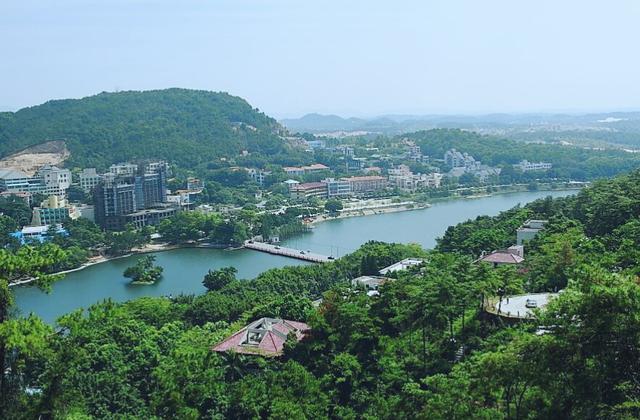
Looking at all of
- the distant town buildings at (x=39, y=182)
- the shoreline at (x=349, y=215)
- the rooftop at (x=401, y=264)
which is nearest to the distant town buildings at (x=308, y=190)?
the shoreline at (x=349, y=215)

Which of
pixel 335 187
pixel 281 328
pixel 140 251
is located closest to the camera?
pixel 281 328

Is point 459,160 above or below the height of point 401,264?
above

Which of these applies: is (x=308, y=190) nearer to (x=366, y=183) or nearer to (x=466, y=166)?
(x=366, y=183)

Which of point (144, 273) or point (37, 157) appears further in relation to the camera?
point (37, 157)

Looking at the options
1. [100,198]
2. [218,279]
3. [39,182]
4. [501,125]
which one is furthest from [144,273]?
[501,125]

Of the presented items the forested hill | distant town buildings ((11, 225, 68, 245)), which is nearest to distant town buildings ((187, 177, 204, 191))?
the forested hill

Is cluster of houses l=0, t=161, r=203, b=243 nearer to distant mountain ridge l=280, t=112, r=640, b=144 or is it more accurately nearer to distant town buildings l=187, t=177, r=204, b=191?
distant town buildings l=187, t=177, r=204, b=191
